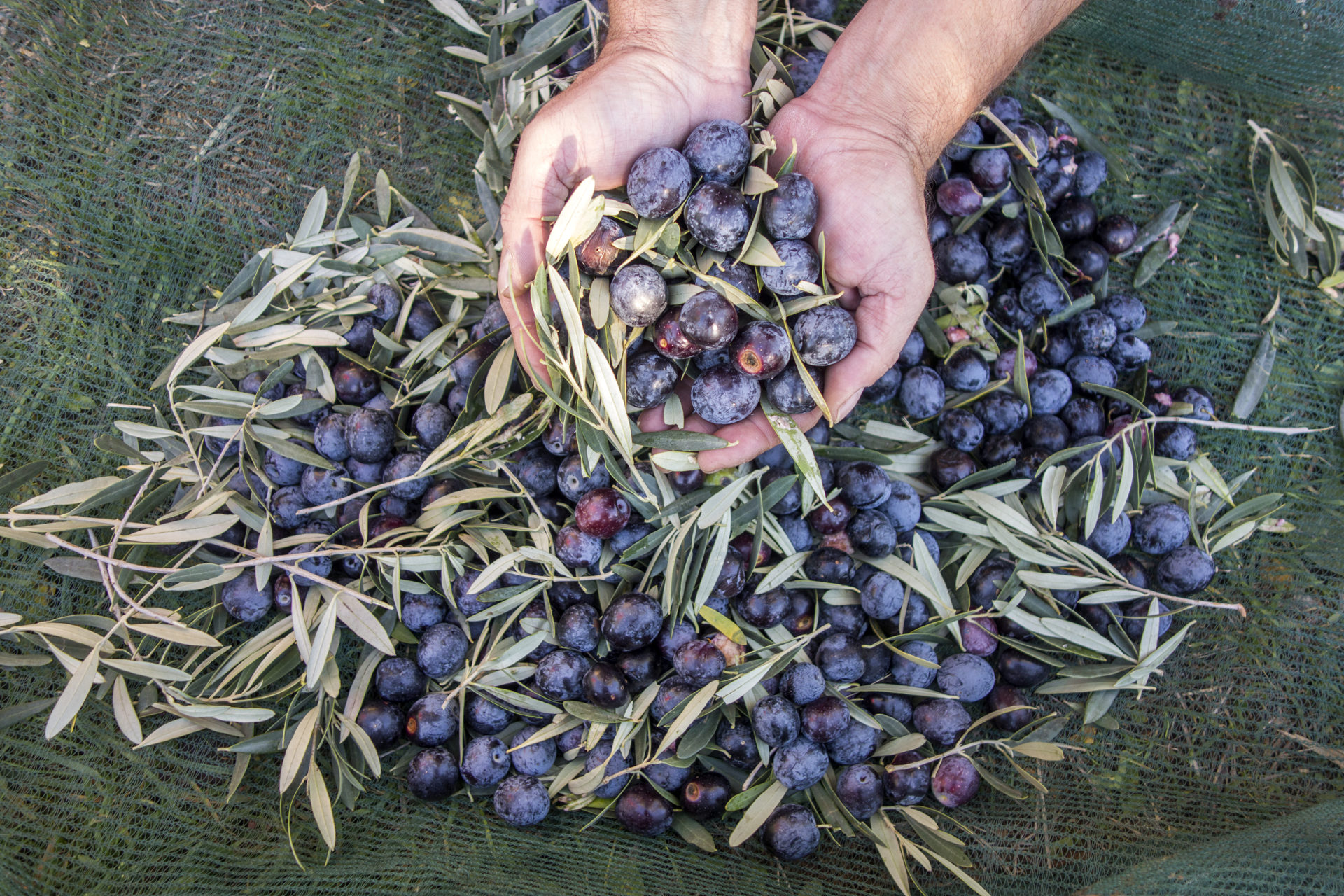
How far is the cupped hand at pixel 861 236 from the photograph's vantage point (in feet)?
6.56

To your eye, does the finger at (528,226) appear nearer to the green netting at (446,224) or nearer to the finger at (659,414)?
the finger at (659,414)

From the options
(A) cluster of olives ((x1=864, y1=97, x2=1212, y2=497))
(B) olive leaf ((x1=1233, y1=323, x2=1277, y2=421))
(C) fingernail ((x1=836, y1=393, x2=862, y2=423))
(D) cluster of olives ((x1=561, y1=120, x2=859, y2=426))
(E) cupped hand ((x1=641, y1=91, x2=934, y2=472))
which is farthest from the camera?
(B) olive leaf ((x1=1233, y1=323, x2=1277, y2=421))

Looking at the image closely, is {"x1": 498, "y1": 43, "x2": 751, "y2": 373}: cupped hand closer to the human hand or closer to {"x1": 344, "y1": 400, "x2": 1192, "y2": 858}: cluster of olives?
the human hand

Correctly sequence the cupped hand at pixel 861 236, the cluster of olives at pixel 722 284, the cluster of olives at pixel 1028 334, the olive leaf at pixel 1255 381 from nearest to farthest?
1. the cluster of olives at pixel 722 284
2. the cupped hand at pixel 861 236
3. the cluster of olives at pixel 1028 334
4. the olive leaf at pixel 1255 381

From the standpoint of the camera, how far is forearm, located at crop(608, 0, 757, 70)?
2186mm

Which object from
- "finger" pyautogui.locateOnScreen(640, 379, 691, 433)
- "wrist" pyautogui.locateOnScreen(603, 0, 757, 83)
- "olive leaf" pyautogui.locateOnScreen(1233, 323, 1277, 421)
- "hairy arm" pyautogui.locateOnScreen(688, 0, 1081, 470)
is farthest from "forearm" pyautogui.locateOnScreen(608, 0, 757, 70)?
"olive leaf" pyautogui.locateOnScreen(1233, 323, 1277, 421)

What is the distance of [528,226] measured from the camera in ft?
6.73

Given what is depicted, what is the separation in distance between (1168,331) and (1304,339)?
0.46 m

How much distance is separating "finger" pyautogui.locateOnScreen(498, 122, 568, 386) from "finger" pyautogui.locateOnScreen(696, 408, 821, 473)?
0.47 meters

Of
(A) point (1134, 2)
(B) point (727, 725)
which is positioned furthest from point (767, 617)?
(A) point (1134, 2)

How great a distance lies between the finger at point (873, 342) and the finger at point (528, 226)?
2.40ft

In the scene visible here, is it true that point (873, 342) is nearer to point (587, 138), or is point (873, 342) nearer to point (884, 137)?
point (884, 137)

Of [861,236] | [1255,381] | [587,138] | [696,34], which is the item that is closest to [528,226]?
[587,138]

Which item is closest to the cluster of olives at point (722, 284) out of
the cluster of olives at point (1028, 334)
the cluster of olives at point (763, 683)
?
the cluster of olives at point (763, 683)
